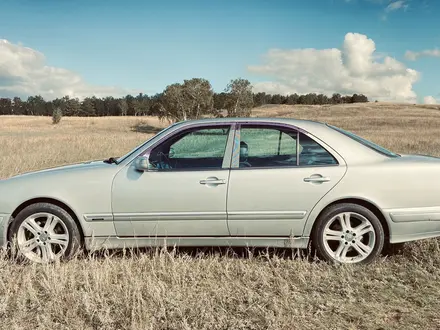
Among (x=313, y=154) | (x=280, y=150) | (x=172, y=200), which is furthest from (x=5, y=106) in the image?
(x=313, y=154)

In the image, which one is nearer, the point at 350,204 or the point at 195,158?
the point at 350,204

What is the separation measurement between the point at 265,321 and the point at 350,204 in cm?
161

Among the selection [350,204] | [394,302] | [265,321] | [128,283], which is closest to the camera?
[265,321]

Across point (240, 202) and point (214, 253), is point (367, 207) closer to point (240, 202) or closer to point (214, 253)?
point (240, 202)

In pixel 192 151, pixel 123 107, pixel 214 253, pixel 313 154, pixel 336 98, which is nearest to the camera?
pixel 313 154

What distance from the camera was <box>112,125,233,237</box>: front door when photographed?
4.00m

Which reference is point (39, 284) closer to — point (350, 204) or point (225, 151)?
point (225, 151)

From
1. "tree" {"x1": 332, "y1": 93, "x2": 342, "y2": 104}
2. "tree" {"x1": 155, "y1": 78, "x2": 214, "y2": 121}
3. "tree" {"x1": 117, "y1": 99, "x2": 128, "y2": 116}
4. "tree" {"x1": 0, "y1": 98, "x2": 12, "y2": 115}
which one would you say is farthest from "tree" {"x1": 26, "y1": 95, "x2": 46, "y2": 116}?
"tree" {"x1": 332, "y1": 93, "x2": 342, "y2": 104}

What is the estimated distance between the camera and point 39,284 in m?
3.71

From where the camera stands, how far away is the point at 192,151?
Result: 488 cm

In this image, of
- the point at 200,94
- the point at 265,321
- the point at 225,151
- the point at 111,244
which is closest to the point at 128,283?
the point at 111,244

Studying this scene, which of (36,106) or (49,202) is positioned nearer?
(49,202)

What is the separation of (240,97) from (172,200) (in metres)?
54.7

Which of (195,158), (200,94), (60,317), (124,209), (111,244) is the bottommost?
(60,317)
